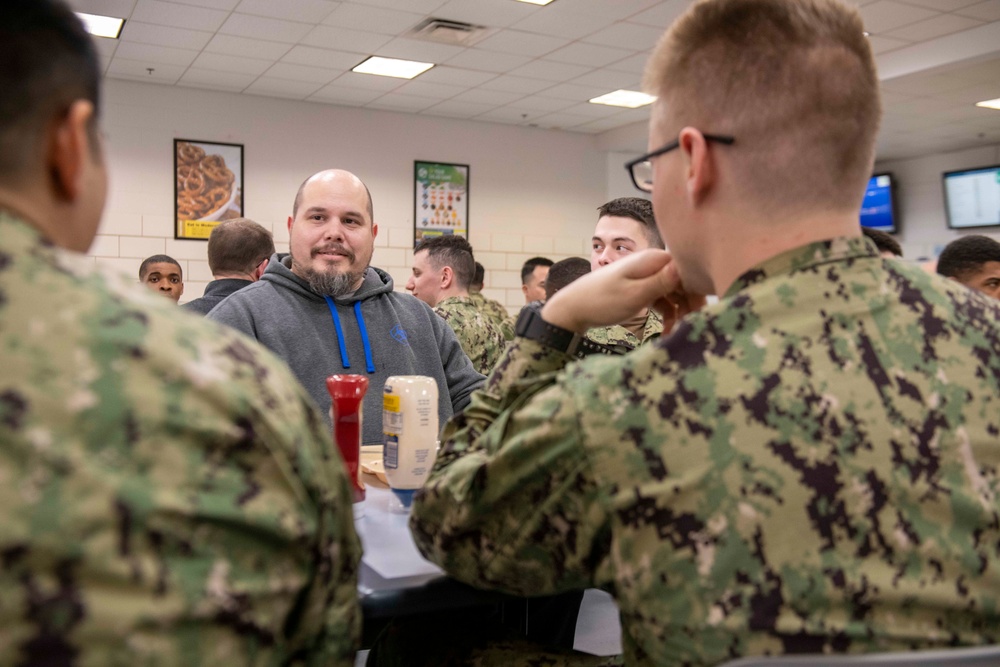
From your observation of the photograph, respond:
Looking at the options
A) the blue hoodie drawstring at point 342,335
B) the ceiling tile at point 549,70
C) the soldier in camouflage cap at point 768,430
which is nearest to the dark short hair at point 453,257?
the ceiling tile at point 549,70

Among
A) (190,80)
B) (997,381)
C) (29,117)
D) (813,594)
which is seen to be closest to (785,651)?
(813,594)

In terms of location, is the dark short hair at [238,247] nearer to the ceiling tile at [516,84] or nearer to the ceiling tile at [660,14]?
the ceiling tile at [660,14]

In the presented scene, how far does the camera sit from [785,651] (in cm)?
96

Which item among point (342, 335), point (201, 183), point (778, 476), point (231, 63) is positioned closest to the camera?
point (778, 476)

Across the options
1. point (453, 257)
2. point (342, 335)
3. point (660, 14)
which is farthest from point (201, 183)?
point (342, 335)

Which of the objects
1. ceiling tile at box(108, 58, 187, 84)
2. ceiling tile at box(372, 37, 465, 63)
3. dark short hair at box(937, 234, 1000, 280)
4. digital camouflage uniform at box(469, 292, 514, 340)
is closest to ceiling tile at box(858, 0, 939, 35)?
dark short hair at box(937, 234, 1000, 280)

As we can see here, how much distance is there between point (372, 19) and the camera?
5.95 meters

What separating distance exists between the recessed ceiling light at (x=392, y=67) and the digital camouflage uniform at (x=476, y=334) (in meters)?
2.90

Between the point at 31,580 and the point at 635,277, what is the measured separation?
105 centimetres

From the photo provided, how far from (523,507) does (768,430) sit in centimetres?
32

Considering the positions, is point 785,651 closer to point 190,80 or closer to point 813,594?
point 813,594

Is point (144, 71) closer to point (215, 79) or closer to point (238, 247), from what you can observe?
point (215, 79)

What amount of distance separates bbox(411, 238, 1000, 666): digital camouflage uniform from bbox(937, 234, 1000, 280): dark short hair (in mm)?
3381

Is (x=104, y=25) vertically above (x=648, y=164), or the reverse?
(x=104, y=25)
